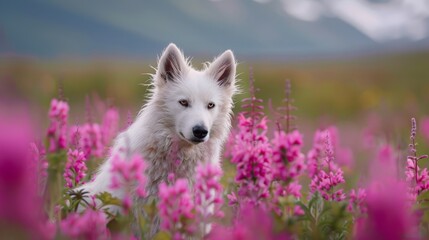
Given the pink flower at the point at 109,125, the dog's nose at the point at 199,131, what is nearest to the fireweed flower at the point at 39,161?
the dog's nose at the point at 199,131

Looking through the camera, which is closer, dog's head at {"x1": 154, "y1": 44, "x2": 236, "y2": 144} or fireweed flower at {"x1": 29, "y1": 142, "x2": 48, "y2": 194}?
fireweed flower at {"x1": 29, "y1": 142, "x2": 48, "y2": 194}

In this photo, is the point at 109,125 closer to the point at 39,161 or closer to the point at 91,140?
the point at 91,140

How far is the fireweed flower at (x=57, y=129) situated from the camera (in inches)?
134

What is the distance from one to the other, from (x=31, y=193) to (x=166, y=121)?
4.31 metres

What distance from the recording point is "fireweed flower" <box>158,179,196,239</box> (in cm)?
233

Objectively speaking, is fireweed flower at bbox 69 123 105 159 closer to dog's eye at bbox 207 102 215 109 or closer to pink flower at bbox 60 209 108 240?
dog's eye at bbox 207 102 215 109

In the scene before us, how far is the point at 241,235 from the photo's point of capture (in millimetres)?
2033

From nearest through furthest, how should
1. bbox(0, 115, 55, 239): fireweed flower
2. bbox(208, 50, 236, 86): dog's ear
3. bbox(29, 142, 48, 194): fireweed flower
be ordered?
1. bbox(0, 115, 55, 239): fireweed flower
2. bbox(29, 142, 48, 194): fireweed flower
3. bbox(208, 50, 236, 86): dog's ear

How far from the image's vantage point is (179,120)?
17.0ft

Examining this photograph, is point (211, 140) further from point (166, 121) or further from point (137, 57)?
point (137, 57)

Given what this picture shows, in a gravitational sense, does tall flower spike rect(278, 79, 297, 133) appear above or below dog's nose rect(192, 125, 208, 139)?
above

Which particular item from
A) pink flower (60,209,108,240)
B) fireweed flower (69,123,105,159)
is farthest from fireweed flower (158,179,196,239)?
fireweed flower (69,123,105,159)

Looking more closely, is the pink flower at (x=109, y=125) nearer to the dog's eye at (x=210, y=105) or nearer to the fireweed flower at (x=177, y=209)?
the dog's eye at (x=210, y=105)

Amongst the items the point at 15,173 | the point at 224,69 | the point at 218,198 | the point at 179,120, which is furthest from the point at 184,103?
the point at 15,173
